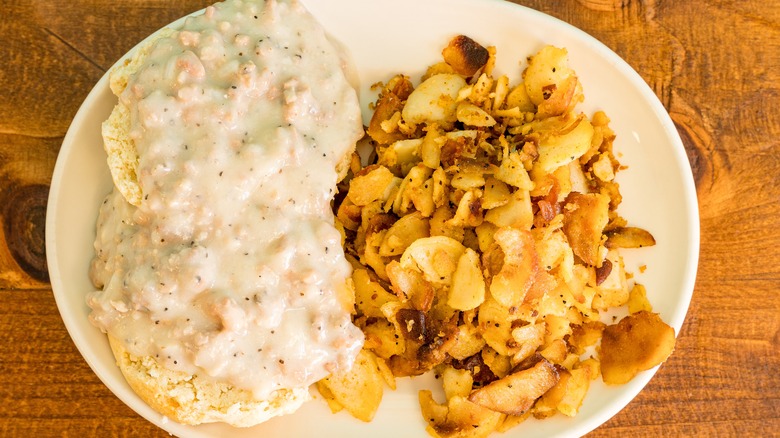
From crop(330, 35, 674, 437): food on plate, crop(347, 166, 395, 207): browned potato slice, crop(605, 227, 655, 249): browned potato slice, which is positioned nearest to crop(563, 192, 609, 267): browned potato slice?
crop(330, 35, 674, 437): food on plate

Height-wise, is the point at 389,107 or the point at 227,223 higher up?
the point at 389,107

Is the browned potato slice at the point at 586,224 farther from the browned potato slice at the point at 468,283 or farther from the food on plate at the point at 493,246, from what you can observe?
the browned potato slice at the point at 468,283

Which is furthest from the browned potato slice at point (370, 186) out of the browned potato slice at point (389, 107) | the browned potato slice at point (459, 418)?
the browned potato slice at point (459, 418)

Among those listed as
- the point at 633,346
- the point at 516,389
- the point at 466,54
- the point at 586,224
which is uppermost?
the point at 466,54

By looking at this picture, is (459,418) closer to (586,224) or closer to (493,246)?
(493,246)

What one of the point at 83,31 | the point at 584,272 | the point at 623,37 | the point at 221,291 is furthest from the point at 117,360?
the point at 623,37

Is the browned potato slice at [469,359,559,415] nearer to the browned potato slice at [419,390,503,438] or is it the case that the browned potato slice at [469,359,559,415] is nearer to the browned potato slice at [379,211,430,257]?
the browned potato slice at [419,390,503,438]

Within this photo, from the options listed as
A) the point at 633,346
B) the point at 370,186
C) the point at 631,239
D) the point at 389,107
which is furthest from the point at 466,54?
the point at 633,346
